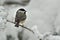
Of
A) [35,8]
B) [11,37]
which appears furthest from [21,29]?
[35,8]

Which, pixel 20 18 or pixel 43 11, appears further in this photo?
pixel 43 11

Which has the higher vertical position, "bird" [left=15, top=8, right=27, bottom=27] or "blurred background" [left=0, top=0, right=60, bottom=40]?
"bird" [left=15, top=8, right=27, bottom=27]

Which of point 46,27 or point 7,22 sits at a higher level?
point 7,22

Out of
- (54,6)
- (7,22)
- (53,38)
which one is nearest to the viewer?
(7,22)

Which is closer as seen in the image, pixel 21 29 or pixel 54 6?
pixel 21 29

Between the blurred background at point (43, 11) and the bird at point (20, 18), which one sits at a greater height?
the bird at point (20, 18)

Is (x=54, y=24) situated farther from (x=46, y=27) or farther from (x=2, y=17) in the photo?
(x=2, y=17)

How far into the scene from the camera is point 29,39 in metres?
1.51

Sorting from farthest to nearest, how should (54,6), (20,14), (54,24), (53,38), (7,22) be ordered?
(54,6) < (54,24) < (53,38) < (7,22) < (20,14)

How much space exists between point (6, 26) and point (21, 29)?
0.30ft

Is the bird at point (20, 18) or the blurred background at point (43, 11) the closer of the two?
the bird at point (20, 18)

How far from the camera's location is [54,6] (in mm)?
3127

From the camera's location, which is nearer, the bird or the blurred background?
the bird

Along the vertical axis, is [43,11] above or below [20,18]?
below
